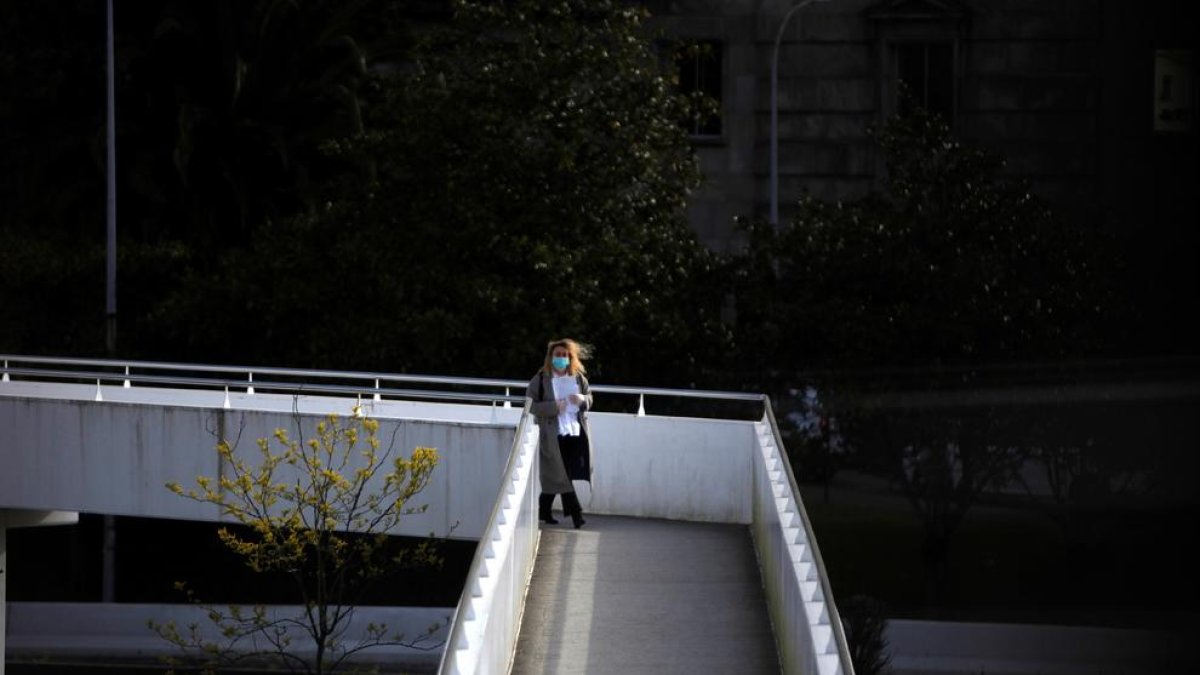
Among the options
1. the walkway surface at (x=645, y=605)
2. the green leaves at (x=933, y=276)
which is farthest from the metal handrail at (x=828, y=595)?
the green leaves at (x=933, y=276)

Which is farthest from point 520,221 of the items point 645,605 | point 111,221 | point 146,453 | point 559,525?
point 645,605

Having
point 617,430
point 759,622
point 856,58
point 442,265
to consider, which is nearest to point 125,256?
point 442,265

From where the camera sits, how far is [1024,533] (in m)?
44.3

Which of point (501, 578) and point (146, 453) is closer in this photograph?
point (501, 578)

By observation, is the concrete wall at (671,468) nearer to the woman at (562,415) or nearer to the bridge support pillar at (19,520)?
the woman at (562,415)

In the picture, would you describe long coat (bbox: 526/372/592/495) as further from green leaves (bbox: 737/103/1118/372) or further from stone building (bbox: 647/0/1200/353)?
stone building (bbox: 647/0/1200/353)

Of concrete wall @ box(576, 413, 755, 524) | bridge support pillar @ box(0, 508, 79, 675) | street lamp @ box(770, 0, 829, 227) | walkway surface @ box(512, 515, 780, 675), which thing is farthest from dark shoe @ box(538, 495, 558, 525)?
street lamp @ box(770, 0, 829, 227)

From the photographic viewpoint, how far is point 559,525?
22328 mm

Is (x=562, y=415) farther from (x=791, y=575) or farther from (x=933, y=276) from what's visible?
(x=933, y=276)

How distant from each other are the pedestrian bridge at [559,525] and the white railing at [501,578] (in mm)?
25

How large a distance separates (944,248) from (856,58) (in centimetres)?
1397

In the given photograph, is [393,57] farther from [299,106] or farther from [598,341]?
[598,341]

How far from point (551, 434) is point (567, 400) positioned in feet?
1.21

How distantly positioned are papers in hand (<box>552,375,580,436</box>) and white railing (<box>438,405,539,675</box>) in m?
0.33
